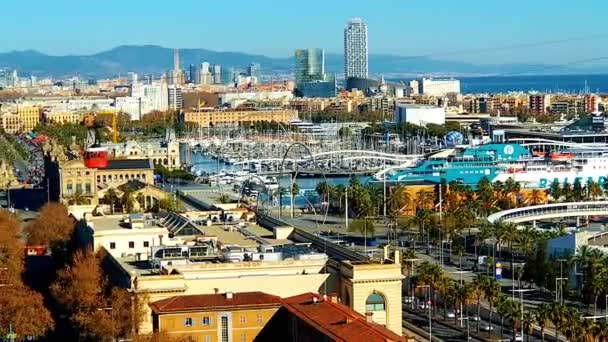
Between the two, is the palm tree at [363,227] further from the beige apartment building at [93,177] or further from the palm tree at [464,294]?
the palm tree at [464,294]

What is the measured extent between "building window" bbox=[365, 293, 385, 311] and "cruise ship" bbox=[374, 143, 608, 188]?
139 feet

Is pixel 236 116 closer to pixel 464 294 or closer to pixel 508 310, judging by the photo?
pixel 464 294

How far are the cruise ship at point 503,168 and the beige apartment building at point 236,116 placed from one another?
7830cm

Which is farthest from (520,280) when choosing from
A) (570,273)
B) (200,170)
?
(200,170)

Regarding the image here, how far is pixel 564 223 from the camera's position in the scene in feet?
189

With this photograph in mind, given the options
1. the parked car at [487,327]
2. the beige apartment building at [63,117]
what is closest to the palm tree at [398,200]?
the parked car at [487,327]

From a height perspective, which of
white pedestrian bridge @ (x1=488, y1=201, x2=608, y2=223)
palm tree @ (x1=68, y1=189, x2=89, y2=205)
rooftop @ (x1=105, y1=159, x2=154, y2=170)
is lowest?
white pedestrian bridge @ (x1=488, y1=201, x2=608, y2=223)

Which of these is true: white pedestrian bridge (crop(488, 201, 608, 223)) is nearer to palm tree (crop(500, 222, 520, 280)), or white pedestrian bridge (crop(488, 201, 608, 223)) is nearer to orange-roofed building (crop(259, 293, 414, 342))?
palm tree (crop(500, 222, 520, 280))

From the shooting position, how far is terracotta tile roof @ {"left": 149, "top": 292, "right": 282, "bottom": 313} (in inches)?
1057

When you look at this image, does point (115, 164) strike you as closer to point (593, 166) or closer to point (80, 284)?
point (593, 166)

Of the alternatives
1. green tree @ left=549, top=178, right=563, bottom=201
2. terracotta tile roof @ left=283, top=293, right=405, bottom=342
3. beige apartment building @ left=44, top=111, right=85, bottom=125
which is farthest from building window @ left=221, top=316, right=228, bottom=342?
beige apartment building @ left=44, top=111, right=85, bottom=125

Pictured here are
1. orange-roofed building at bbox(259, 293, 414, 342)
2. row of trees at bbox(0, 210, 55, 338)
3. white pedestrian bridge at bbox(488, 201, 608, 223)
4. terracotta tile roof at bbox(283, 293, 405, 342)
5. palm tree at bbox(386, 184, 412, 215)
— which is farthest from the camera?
palm tree at bbox(386, 184, 412, 215)

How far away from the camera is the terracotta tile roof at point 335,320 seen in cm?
2273

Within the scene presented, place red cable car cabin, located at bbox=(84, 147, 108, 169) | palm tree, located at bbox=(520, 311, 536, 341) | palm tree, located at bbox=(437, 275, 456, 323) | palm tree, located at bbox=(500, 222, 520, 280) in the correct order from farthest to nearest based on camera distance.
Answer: red cable car cabin, located at bbox=(84, 147, 108, 169) < palm tree, located at bbox=(500, 222, 520, 280) < palm tree, located at bbox=(437, 275, 456, 323) < palm tree, located at bbox=(520, 311, 536, 341)
